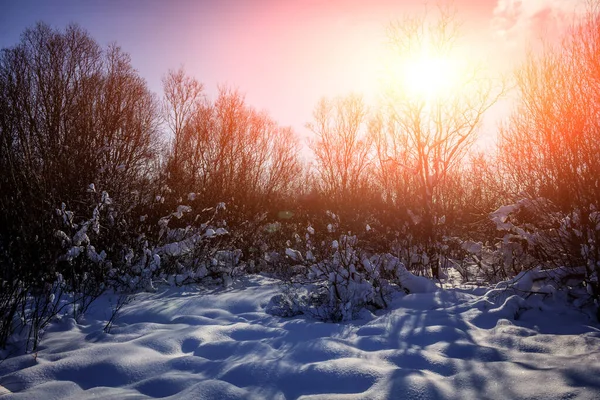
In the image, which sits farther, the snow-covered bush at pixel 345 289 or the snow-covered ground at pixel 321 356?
the snow-covered bush at pixel 345 289

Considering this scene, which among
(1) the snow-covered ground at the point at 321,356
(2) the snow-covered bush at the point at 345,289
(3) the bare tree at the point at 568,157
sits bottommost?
(1) the snow-covered ground at the point at 321,356

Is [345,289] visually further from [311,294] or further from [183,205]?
[183,205]

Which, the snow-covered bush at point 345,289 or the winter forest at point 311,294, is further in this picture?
the snow-covered bush at point 345,289

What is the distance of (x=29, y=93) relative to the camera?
1095 cm

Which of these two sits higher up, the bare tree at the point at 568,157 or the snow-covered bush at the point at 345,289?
the bare tree at the point at 568,157

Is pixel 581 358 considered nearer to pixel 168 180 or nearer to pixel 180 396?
pixel 180 396

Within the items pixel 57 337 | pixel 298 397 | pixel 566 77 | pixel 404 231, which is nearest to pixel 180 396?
pixel 298 397

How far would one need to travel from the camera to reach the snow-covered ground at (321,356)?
2.11 m

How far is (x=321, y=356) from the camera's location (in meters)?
2.67

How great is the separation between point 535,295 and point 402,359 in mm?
2308

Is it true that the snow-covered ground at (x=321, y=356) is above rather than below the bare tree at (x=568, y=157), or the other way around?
below

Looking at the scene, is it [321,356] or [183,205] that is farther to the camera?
[183,205]

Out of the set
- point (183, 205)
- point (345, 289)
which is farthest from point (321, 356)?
point (183, 205)

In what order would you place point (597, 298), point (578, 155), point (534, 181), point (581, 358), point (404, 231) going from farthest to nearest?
point (404, 231)
point (534, 181)
point (578, 155)
point (597, 298)
point (581, 358)
